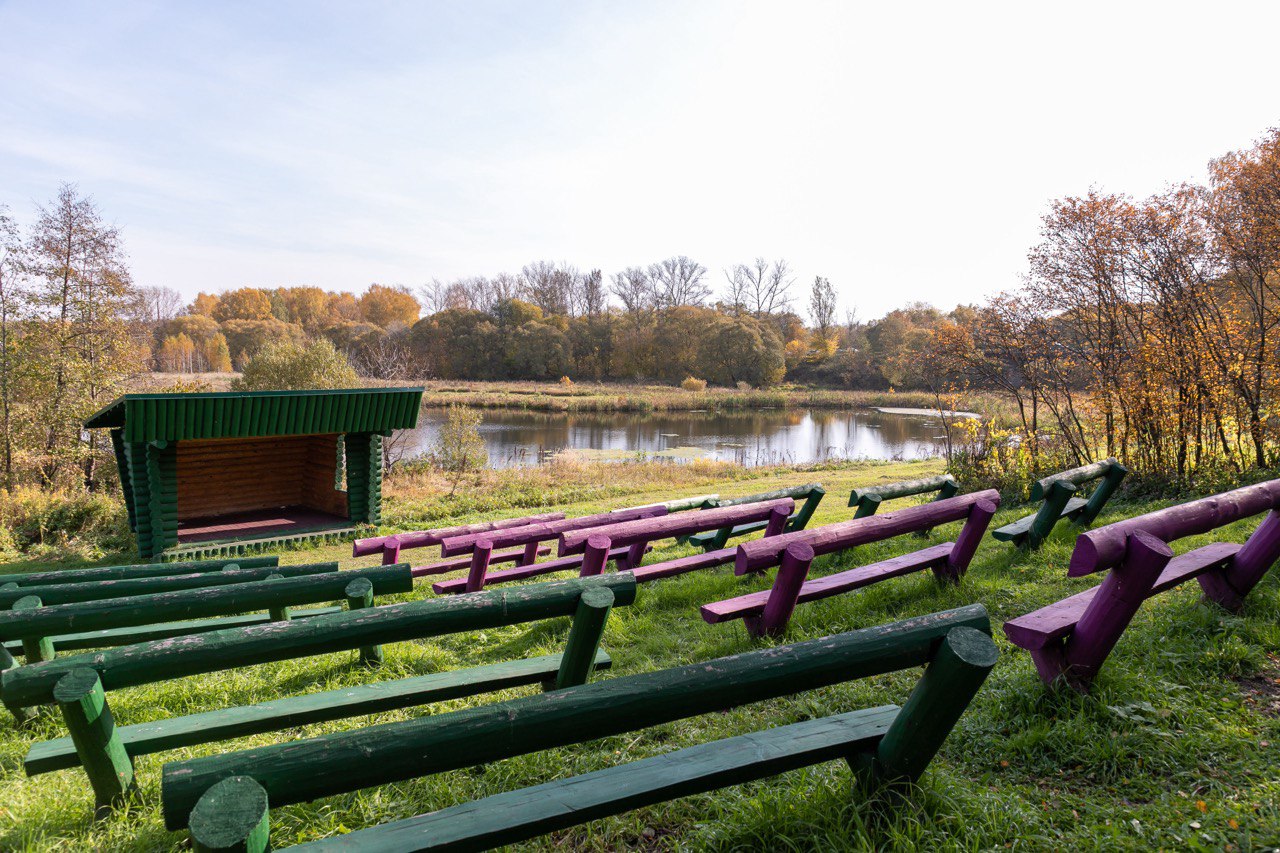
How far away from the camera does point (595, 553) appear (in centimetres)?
429

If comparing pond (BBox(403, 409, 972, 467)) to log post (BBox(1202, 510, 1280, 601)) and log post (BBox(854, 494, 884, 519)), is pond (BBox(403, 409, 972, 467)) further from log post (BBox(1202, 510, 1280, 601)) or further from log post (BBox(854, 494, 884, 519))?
log post (BBox(1202, 510, 1280, 601))

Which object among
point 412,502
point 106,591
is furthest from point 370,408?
point 106,591

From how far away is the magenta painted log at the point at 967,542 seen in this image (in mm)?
4371

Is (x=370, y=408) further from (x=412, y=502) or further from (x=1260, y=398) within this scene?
(x=1260, y=398)

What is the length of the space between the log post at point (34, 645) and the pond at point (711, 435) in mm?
16446

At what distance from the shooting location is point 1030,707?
9.12ft

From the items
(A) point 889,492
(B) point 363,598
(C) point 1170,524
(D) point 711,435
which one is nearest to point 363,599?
(B) point 363,598

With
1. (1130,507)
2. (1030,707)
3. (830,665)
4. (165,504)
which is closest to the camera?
(830,665)

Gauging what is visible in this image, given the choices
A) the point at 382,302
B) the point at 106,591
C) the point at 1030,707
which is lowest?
the point at 1030,707

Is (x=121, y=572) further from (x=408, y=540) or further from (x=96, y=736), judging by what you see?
(x=96, y=736)

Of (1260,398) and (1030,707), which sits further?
(1260,398)

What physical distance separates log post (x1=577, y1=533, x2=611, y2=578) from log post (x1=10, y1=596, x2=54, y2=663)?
8.74ft

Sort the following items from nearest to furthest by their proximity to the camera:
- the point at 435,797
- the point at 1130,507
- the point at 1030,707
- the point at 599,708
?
1. the point at 599,708
2. the point at 435,797
3. the point at 1030,707
4. the point at 1130,507

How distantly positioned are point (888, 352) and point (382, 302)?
6027 cm
